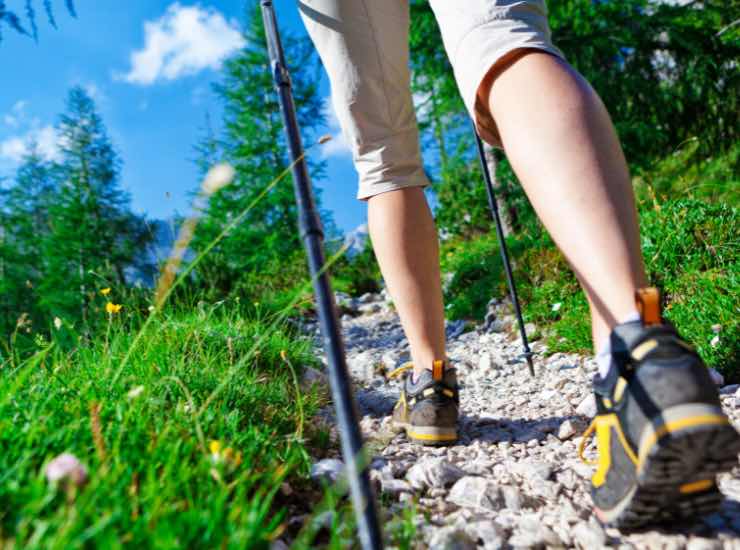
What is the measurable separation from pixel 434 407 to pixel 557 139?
938mm

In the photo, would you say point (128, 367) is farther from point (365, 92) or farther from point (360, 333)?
point (360, 333)

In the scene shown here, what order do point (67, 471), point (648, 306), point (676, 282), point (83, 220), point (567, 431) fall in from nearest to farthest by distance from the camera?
point (67, 471), point (648, 306), point (567, 431), point (676, 282), point (83, 220)

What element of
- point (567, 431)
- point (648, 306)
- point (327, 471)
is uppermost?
point (648, 306)

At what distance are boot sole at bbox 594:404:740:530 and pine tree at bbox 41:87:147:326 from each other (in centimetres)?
2026

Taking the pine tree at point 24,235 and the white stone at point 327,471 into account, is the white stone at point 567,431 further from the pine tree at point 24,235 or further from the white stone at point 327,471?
the pine tree at point 24,235

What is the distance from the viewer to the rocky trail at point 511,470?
0.98 meters

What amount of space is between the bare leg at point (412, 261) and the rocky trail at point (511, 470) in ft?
1.17

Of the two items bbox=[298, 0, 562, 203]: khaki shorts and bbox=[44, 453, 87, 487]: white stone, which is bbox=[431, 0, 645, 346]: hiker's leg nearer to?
bbox=[298, 0, 562, 203]: khaki shorts

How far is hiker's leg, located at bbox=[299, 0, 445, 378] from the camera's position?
149cm

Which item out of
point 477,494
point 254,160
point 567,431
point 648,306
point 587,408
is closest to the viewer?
point 648,306

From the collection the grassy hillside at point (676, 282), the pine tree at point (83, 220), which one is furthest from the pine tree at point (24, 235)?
the grassy hillside at point (676, 282)

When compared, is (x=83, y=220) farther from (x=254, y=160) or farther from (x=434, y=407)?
(x=434, y=407)

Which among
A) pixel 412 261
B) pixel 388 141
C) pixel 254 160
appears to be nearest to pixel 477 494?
pixel 412 261

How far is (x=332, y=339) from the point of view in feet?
2.43
